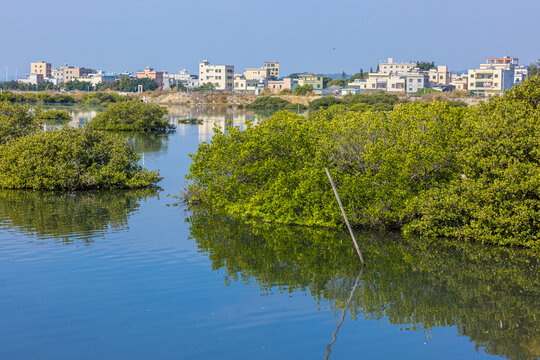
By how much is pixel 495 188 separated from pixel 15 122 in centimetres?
2818

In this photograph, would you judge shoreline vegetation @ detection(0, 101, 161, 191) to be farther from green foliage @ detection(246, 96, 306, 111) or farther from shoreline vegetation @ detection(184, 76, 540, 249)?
green foliage @ detection(246, 96, 306, 111)

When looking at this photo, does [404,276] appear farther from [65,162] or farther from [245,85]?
[245,85]

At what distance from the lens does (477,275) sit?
1719cm

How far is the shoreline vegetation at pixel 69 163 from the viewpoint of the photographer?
28.9 metres

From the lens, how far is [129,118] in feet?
229

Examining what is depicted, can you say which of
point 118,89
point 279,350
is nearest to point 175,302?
point 279,350

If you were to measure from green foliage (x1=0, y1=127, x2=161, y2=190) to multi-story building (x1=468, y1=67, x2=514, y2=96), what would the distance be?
120783 mm

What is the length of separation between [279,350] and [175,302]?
141 inches

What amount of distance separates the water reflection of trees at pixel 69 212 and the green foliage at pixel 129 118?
130 ft

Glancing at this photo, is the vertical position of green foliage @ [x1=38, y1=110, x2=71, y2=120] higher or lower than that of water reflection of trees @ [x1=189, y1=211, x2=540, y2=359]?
higher

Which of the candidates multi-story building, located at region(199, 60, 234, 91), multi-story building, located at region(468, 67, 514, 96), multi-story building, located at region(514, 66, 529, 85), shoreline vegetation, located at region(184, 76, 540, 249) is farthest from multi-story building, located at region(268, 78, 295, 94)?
shoreline vegetation, located at region(184, 76, 540, 249)

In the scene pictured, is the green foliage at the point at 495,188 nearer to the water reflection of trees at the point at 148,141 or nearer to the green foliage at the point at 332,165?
→ the green foliage at the point at 332,165

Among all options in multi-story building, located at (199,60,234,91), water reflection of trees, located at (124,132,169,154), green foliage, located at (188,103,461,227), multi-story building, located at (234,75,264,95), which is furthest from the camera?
multi-story building, located at (199,60,234,91)

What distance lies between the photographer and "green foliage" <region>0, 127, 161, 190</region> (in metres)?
28.8
